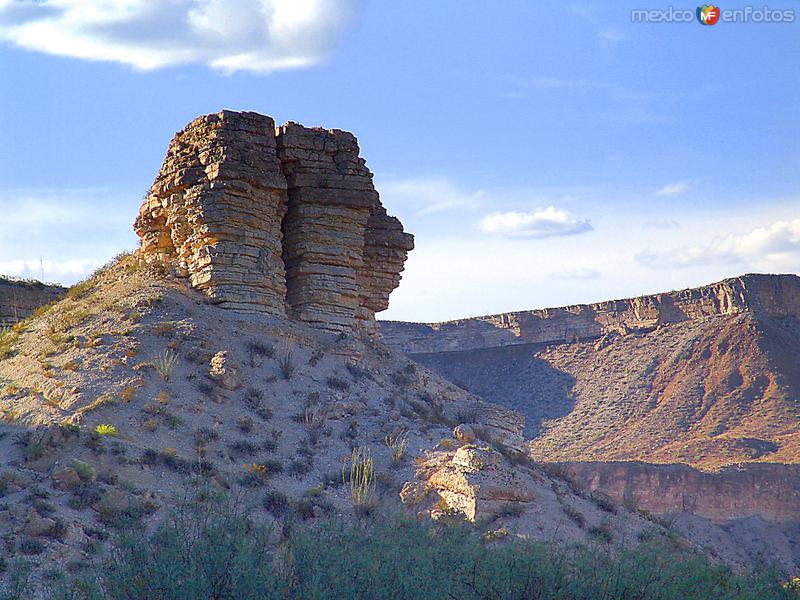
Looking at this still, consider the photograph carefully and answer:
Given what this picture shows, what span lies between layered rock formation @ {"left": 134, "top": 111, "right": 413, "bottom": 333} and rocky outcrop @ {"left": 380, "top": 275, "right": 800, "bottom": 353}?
44.7 metres

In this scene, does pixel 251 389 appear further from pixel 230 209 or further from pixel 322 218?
pixel 322 218

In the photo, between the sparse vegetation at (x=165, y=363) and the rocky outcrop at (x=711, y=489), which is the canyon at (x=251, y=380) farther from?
the rocky outcrop at (x=711, y=489)

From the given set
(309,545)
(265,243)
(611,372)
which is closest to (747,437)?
(611,372)

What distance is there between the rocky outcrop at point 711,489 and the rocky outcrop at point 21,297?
2637 cm

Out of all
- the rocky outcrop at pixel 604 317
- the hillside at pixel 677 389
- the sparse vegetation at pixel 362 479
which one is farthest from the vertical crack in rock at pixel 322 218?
the rocky outcrop at pixel 604 317

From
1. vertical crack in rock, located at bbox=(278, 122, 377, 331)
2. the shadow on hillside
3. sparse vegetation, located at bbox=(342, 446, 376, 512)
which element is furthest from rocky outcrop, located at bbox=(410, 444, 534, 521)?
the shadow on hillside

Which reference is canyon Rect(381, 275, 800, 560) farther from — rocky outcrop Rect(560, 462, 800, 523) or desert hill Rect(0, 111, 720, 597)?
desert hill Rect(0, 111, 720, 597)

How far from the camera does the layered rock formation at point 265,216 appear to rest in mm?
24781

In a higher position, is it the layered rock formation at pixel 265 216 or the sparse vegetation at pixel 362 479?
the layered rock formation at pixel 265 216

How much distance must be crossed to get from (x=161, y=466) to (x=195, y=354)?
3763 mm

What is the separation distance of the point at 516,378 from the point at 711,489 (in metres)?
25.2

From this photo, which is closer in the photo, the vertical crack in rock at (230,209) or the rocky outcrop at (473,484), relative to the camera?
the rocky outcrop at (473,484)

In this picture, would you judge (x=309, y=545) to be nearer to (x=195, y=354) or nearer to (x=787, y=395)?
(x=195, y=354)

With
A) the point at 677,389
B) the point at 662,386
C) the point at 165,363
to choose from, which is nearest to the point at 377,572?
the point at 165,363
